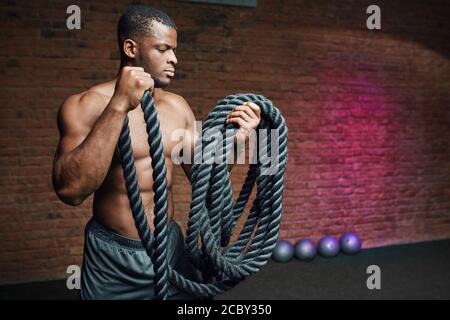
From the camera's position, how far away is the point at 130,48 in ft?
3.90

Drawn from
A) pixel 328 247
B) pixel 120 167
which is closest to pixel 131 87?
pixel 120 167

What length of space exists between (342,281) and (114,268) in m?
2.42

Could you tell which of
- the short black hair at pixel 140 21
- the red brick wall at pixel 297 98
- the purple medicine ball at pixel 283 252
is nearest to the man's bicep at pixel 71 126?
the short black hair at pixel 140 21

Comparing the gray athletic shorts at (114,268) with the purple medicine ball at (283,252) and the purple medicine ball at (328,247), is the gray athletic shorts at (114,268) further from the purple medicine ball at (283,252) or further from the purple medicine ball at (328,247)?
the purple medicine ball at (328,247)

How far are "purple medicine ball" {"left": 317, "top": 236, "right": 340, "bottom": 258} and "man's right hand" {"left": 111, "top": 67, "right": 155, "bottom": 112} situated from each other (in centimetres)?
321

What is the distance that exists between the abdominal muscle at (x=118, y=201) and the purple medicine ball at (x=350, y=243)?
2.94m

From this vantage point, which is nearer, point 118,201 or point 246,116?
point 246,116

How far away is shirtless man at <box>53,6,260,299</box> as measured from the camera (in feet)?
3.27

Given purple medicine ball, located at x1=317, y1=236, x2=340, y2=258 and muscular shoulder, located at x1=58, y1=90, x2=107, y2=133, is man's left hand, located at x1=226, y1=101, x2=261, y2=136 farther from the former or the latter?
purple medicine ball, located at x1=317, y1=236, x2=340, y2=258

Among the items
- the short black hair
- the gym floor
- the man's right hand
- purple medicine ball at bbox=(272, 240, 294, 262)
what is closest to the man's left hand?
the man's right hand

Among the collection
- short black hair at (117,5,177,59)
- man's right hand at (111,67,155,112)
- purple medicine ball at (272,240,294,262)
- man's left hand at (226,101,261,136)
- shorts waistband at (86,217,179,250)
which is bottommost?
purple medicine ball at (272,240,294,262)

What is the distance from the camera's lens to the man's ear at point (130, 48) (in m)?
1.18

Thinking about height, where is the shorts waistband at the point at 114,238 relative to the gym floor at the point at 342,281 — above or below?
above

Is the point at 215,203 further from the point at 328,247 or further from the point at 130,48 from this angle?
the point at 328,247
